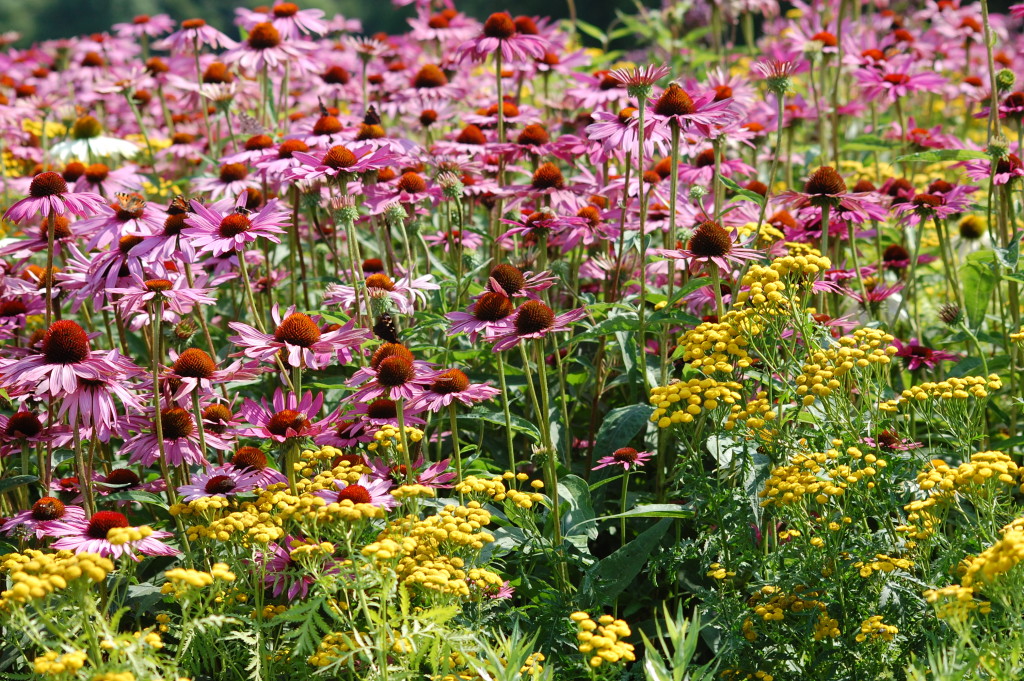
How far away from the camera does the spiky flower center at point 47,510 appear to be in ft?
9.53

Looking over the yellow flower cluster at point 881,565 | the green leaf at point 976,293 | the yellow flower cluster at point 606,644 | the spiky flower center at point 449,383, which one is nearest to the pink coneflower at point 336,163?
the spiky flower center at point 449,383

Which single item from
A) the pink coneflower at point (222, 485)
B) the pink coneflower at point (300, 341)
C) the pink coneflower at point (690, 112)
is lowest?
the pink coneflower at point (222, 485)

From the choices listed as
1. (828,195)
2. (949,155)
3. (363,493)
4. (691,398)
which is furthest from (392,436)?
(949,155)

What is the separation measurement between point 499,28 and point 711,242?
66.5 inches

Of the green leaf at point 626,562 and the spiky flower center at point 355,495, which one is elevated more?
the spiky flower center at point 355,495

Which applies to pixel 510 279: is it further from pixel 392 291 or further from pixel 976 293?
pixel 976 293

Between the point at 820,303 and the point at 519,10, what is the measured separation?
16.2 m

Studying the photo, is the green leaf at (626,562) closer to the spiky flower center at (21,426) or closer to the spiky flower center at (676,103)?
the spiky flower center at (676,103)

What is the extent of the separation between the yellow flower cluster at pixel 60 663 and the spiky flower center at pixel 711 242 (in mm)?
2107

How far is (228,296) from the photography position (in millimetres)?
4977

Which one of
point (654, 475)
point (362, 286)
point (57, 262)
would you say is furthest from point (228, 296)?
point (654, 475)

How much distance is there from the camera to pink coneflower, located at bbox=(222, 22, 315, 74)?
4664mm

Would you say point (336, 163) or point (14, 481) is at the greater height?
point (336, 163)

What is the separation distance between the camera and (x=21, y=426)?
311 centimetres
